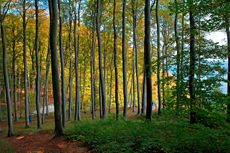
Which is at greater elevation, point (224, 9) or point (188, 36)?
point (224, 9)

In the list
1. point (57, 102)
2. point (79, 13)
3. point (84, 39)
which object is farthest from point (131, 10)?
point (57, 102)

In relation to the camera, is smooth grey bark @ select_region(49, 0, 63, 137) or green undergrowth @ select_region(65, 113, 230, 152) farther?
smooth grey bark @ select_region(49, 0, 63, 137)

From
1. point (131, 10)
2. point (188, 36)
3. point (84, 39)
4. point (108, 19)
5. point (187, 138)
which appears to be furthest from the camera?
point (84, 39)

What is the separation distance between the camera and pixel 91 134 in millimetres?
6273

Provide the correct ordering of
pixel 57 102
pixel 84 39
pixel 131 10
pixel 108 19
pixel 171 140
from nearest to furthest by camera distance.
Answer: pixel 171 140
pixel 57 102
pixel 131 10
pixel 108 19
pixel 84 39

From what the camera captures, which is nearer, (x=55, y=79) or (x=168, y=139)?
(x=168, y=139)

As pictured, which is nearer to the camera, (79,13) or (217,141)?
(217,141)

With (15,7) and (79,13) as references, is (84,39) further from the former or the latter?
(15,7)

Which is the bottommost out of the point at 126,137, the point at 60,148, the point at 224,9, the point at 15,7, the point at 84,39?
the point at 60,148

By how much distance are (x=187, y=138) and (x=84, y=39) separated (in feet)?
59.7

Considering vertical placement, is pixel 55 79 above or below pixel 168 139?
above

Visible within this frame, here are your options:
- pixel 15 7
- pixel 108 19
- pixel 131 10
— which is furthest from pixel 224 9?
pixel 15 7

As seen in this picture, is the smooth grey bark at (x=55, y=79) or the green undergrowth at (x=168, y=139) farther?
the smooth grey bark at (x=55, y=79)

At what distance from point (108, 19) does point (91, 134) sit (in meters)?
13.2
